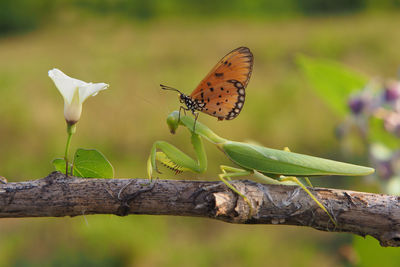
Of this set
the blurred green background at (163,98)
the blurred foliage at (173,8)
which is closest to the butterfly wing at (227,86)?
the blurred green background at (163,98)

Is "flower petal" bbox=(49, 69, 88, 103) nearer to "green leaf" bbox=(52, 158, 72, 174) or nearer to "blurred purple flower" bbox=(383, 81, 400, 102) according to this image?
"green leaf" bbox=(52, 158, 72, 174)

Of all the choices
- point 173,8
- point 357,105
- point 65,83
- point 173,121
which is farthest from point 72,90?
point 173,8

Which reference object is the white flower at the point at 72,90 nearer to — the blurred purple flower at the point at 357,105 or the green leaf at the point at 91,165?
the green leaf at the point at 91,165

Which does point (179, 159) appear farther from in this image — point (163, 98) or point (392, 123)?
point (163, 98)

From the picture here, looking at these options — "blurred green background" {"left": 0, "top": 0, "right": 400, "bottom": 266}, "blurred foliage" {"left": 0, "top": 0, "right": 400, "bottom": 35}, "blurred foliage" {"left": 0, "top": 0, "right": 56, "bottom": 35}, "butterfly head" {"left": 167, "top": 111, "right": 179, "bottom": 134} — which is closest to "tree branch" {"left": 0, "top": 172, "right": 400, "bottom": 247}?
"butterfly head" {"left": 167, "top": 111, "right": 179, "bottom": 134}

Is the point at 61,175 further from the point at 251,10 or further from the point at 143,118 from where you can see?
the point at 251,10
